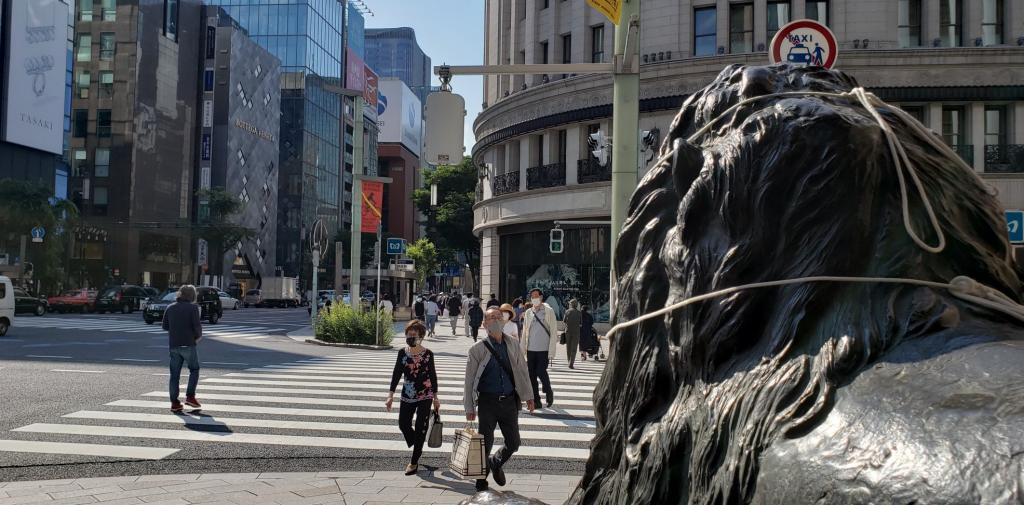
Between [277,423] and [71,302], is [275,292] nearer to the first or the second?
[71,302]

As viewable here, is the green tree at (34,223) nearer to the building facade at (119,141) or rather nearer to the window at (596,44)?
the building facade at (119,141)

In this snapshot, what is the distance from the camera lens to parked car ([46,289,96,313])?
4122cm

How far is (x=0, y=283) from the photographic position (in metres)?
23.1

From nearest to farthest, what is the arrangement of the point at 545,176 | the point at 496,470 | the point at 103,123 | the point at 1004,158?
1. the point at 496,470
2. the point at 1004,158
3. the point at 545,176
4. the point at 103,123

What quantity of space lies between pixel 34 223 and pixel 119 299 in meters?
7.66

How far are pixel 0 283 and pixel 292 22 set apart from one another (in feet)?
250

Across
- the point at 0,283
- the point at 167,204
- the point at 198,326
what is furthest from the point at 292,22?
the point at 198,326

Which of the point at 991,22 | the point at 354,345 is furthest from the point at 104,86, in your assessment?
the point at 991,22

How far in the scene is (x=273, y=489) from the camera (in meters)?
6.59

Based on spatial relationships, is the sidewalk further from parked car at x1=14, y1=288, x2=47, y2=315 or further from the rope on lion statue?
parked car at x1=14, y1=288, x2=47, y2=315

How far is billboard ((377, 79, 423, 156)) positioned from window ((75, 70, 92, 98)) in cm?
5016

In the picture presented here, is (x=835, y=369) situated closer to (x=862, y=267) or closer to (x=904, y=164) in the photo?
(x=862, y=267)

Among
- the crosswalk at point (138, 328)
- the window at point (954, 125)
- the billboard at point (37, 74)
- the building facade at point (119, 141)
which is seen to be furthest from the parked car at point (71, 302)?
the window at point (954, 125)

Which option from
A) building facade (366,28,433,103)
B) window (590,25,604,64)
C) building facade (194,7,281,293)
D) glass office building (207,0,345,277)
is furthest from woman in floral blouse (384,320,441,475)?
building facade (366,28,433,103)
